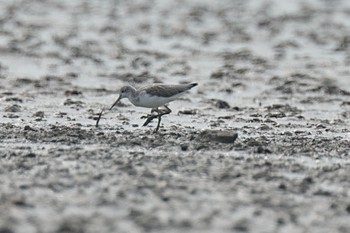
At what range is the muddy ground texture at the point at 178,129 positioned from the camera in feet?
32.4

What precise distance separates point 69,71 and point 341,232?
13.6 m

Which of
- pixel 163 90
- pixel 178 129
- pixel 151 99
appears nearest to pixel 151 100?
pixel 151 99

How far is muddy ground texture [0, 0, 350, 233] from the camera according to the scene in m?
9.89

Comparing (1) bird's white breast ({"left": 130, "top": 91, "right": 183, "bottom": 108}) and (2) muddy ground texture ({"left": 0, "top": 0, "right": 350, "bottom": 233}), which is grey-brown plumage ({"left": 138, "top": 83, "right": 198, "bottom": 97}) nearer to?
(1) bird's white breast ({"left": 130, "top": 91, "right": 183, "bottom": 108})

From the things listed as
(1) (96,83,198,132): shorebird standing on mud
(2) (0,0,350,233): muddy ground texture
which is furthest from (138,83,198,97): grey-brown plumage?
(2) (0,0,350,233): muddy ground texture

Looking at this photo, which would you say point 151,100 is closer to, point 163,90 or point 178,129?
point 163,90

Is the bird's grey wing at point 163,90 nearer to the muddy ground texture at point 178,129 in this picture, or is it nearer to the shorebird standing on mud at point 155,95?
the shorebird standing on mud at point 155,95

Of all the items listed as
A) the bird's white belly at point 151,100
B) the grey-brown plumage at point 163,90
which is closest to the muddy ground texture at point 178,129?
the bird's white belly at point 151,100

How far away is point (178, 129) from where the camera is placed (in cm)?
1514

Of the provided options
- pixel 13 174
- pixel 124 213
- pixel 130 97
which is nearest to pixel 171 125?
pixel 130 97

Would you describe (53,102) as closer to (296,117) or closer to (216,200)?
(296,117)

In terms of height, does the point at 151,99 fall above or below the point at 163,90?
below

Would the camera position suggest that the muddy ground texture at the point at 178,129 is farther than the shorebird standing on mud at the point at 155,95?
No

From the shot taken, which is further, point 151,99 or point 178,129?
point 178,129
